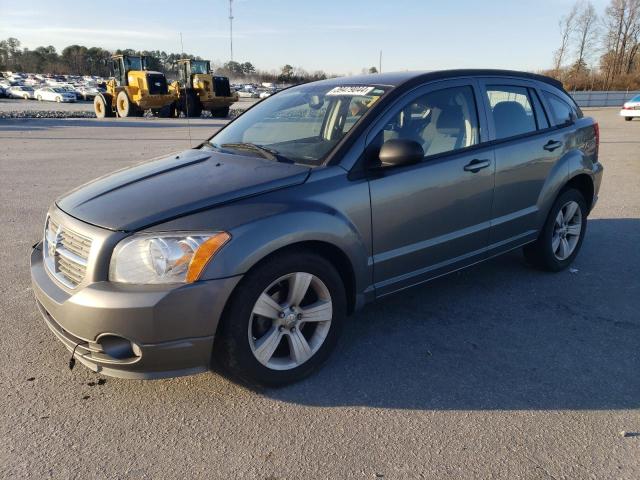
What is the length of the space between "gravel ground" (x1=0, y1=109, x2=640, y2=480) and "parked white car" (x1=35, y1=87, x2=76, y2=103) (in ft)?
166

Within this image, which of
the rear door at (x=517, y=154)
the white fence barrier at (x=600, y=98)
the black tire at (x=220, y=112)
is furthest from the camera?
the white fence barrier at (x=600, y=98)

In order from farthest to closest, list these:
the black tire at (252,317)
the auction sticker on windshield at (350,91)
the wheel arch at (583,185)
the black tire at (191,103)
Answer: the black tire at (191,103), the wheel arch at (583,185), the auction sticker on windshield at (350,91), the black tire at (252,317)

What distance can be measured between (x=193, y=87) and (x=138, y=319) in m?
28.5

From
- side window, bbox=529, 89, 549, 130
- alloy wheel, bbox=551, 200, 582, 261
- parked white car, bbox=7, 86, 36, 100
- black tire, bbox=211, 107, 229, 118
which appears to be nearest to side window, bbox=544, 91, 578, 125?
side window, bbox=529, 89, 549, 130

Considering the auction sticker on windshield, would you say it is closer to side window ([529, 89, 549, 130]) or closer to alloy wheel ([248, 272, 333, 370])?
alloy wheel ([248, 272, 333, 370])

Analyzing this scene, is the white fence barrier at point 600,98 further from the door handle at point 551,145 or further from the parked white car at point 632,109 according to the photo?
the door handle at point 551,145

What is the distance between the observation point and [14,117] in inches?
1005

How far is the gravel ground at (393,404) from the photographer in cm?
243

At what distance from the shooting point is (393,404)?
9.45 feet

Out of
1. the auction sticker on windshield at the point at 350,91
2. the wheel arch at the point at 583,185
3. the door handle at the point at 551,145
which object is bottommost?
the wheel arch at the point at 583,185

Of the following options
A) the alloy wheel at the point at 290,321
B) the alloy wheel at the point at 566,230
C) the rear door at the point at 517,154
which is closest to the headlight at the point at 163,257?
the alloy wheel at the point at 290,321

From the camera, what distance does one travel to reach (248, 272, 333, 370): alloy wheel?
2.91 metres

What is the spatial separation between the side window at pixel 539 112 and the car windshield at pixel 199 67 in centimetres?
2770

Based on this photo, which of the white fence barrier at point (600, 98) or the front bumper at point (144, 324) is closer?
the front bumper at point (144, 324)
